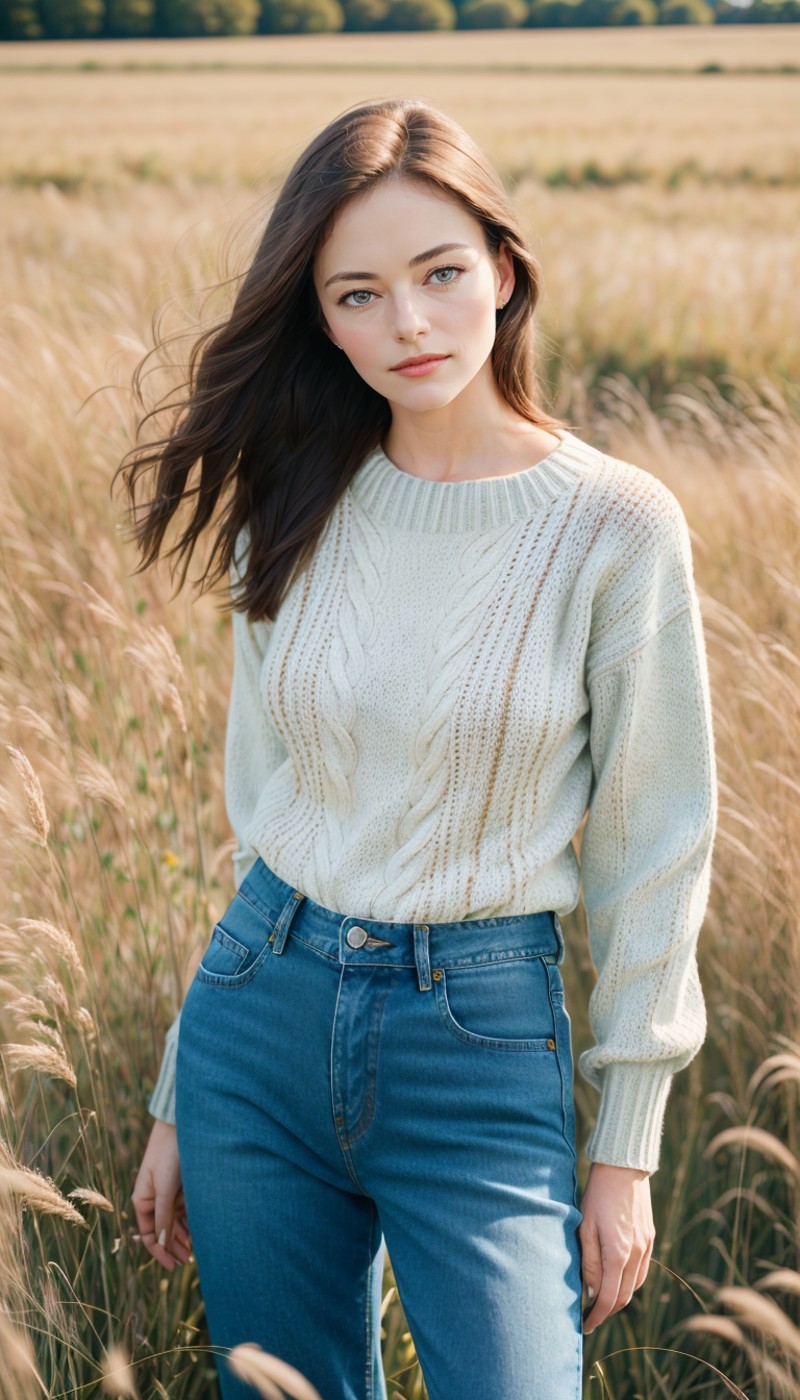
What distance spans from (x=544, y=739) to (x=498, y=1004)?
12.6 inches

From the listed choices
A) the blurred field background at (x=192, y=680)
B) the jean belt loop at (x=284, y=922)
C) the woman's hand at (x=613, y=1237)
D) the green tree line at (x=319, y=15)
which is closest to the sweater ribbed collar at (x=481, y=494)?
the blurred field background at (x=192, y=680)

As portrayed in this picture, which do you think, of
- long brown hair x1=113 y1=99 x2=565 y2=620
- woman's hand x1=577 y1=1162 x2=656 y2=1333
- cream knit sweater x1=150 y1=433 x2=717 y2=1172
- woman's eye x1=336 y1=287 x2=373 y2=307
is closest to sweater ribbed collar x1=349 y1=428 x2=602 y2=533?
cream knit sweater x1=150 y1=433 x2=717 y2=1172

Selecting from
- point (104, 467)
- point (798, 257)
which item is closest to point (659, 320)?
point (798, 257)

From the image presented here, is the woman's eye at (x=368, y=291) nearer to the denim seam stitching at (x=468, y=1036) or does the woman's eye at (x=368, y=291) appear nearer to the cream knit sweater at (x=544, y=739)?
the cream knit sweater at (x=544, y=739)

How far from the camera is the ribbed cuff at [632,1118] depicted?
1.47m

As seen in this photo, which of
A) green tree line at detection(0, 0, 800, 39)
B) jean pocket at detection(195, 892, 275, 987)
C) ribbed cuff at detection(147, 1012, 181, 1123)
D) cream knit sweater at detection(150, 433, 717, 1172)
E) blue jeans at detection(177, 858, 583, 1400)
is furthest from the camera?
green tree line at detection(0, 0, 800, 39)

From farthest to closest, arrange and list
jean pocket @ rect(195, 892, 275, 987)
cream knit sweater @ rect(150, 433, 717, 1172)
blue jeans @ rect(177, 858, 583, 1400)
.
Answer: jean pocket @ rect(195, 892, 275, 987) → cream knit sweater @ rect(150, 433, 717, 1172) → blue jeans @ rect(177, 858, 583, 1400)

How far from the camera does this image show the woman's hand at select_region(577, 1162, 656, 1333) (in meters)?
1.45

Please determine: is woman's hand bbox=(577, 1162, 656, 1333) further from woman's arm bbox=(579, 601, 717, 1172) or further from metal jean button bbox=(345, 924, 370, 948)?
metal jean button bbox=(345, 924, 370, 948)

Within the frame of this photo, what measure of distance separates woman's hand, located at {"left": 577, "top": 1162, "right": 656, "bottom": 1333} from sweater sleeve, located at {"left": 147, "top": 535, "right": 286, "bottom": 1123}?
2.04ft

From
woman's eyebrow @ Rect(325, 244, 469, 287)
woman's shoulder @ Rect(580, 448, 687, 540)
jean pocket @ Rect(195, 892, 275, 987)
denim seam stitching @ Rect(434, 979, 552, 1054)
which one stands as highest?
woman's eyebrow @ Rect(325, 244, 469, 287)

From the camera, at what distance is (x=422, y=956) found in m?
1.44

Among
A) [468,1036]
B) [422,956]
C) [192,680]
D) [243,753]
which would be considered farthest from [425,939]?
[192,680]

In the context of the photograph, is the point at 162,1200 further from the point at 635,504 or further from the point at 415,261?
the point at 415,261
